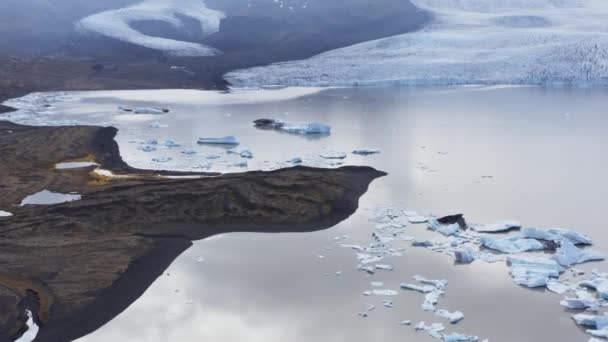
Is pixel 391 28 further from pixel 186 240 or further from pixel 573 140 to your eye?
pixel 186 240

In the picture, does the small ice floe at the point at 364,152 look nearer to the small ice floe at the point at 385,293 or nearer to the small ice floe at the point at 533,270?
the small ice floe at the point at 533,270

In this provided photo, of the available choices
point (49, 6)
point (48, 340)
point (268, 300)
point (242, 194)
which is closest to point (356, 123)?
point (242, 194)

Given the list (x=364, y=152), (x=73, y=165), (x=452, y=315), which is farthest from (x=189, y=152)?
(x=452, y=315)

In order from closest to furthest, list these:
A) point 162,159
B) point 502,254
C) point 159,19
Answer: point 502,254, point 162,159, point 159,19

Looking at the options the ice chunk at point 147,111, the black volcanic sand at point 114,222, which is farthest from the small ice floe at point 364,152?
the ice chunk at point 147,111

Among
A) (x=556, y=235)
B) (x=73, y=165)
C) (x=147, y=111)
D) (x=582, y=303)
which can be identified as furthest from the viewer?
(x=147, y=111)

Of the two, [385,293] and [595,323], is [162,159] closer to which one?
[385,293]

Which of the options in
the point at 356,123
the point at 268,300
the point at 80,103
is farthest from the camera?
the point at 80,103
